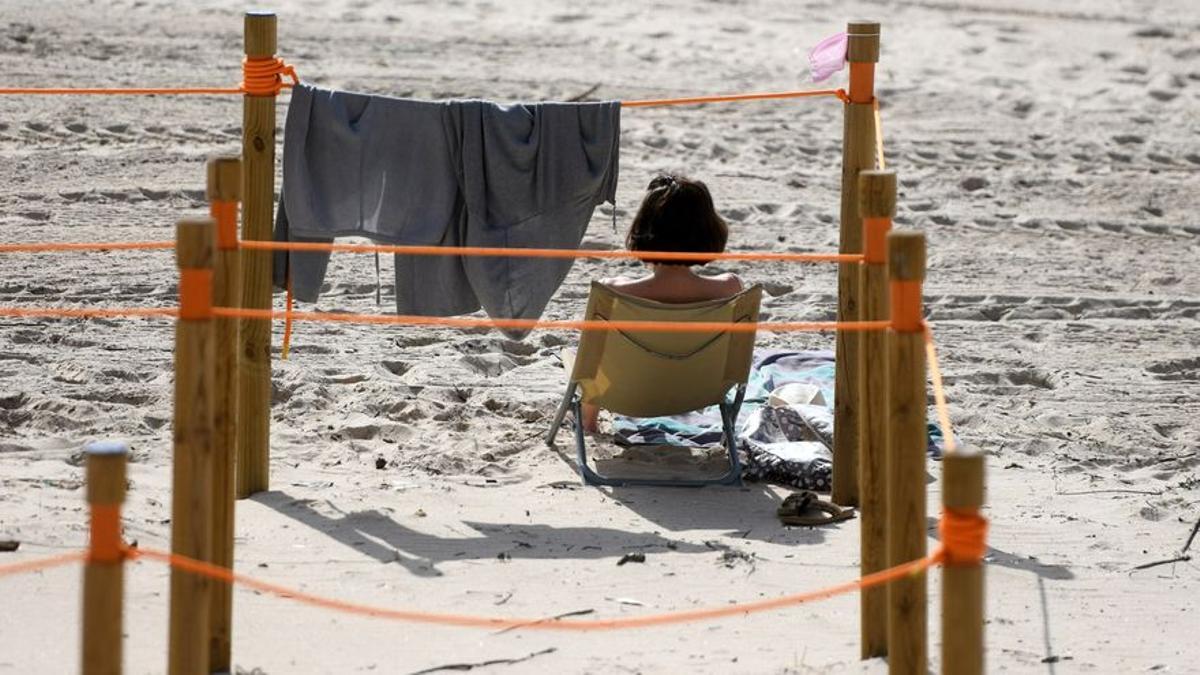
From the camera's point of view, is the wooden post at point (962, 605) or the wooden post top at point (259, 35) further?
the wooden post top at point (259, 35)

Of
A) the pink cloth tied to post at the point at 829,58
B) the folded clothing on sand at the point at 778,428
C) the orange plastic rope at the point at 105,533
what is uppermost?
the pink cloth tied to post at the point at 829,58

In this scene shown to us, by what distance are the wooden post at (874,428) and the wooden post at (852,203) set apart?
84 cm

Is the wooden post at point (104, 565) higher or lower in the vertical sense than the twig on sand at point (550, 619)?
higher

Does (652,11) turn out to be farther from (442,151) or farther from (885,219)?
(885,219)

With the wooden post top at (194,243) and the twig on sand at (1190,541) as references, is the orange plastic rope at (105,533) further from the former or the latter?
the twig on sand at (1190,541)

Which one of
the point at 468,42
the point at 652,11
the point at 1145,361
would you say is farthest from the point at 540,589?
the point at 652,11

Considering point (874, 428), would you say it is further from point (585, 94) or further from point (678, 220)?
point (585, 94)

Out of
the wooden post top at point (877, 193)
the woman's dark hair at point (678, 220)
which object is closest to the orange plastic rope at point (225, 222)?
the wooden post top at point (877, 193)

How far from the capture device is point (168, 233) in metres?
8.78

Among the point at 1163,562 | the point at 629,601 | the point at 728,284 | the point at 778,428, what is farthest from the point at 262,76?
the point at 1163,562

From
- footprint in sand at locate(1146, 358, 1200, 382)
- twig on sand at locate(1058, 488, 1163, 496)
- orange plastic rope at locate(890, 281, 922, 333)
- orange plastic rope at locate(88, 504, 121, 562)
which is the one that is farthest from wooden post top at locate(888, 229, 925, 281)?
footprint in sand at locate(1146, 358, 1200, 382)

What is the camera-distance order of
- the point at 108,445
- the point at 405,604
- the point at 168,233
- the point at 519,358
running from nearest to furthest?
the point at 108,445 < the point at 405,604 < the point at 519,358 < the point at 168,233

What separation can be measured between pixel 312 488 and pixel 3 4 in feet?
25.7

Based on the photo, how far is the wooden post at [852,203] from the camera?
558 centimetres
